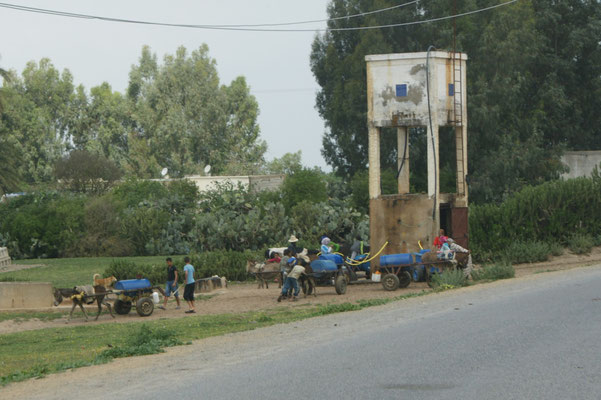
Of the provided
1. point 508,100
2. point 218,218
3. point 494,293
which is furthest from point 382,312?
point 508,100

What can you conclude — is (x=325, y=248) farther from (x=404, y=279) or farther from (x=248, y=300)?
(x=248, y=300)

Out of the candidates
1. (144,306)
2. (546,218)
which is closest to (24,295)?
(144,306)

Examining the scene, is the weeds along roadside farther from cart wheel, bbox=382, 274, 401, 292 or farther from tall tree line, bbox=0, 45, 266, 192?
tall tree line, bbox=0, 45, 266, 192

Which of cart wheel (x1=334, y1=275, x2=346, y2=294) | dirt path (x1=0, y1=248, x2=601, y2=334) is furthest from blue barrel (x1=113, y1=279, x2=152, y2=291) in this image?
cart wheel (x1=334, y1=275, x2=346, y2=294)

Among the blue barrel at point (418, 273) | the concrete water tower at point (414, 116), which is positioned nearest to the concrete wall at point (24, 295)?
the concrete water tower at point (414, 116)

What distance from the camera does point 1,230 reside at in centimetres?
5459

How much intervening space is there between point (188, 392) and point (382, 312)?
29.3ft

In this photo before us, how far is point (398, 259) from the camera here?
2661cm

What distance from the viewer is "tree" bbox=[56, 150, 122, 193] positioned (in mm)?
72812

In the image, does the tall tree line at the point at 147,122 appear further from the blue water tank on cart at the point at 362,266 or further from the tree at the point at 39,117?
the blue water tank on cart at the point at 362,266

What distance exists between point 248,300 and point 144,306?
12.5 ft

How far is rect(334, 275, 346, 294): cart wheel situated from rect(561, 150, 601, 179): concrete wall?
1274 inches

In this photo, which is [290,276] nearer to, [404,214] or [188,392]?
[404,214]

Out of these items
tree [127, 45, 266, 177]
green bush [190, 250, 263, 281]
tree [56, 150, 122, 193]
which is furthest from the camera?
tree [127, 45, 266, 177]
